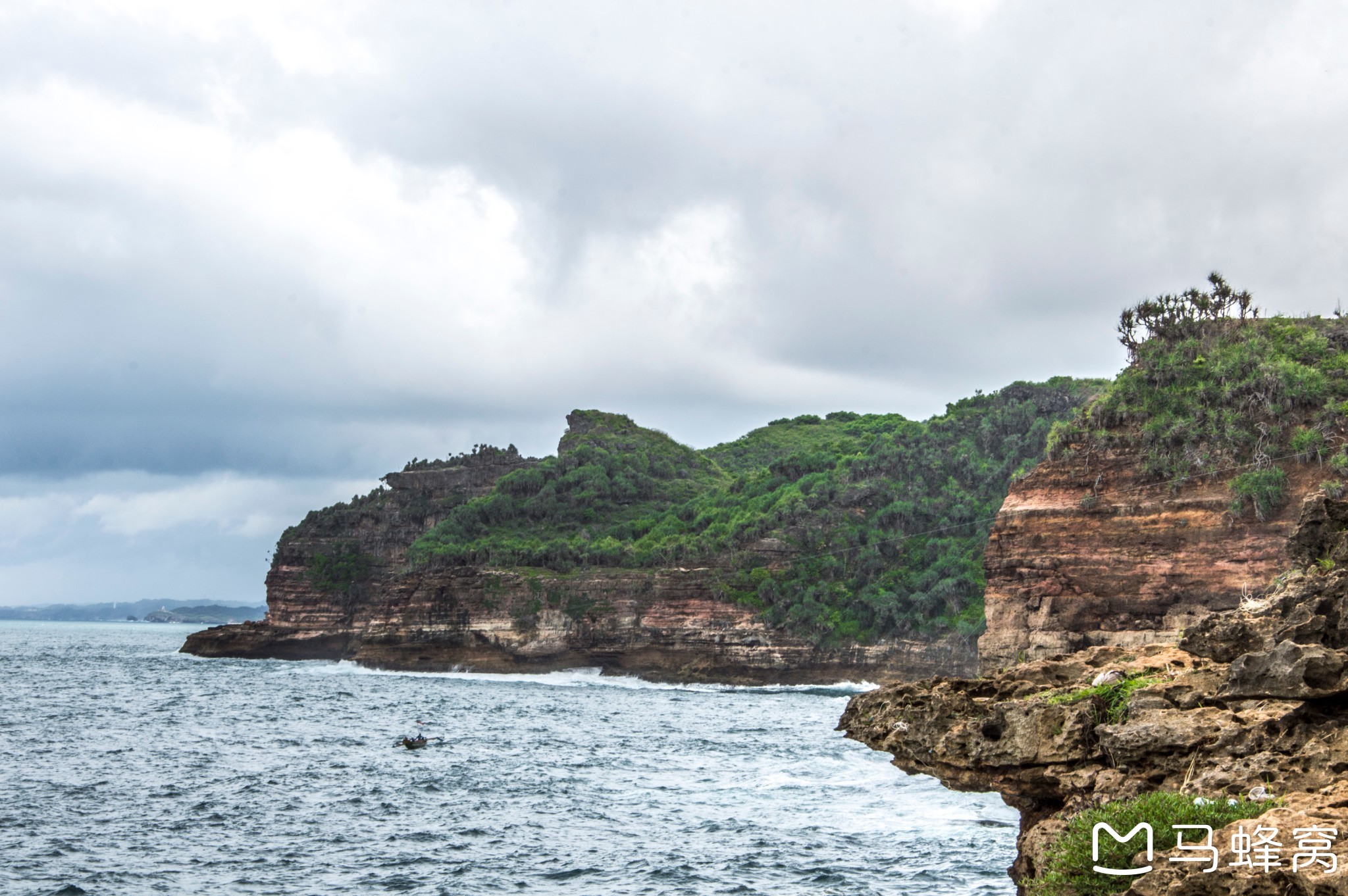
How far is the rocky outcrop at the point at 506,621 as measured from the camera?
88250 millimetres

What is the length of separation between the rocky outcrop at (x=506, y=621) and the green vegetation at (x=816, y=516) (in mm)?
2671

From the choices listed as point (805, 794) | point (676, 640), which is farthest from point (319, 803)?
point (676, 640)

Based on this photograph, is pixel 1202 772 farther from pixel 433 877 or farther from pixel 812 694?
pixel 812 694

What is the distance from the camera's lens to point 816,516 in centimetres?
10162

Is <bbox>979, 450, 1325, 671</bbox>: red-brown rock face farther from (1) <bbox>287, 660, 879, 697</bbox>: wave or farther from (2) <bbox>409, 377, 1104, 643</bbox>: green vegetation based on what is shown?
(2) <bbox>409, 377, 1104, 643</bbox>: green vegetation

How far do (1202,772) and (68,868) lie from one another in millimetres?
21978

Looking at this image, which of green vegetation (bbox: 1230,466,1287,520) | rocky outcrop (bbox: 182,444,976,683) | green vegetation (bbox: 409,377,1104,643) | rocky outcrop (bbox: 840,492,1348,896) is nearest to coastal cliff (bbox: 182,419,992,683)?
rocky outcrop (bbox: 182,444,976,683)

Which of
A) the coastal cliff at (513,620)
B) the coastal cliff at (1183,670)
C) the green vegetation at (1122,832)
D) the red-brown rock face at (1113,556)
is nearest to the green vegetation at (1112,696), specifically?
the coastal cliff at (1183,670)

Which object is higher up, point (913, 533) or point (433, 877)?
point (913, 533)

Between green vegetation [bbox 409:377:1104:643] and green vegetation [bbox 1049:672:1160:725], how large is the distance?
71.1 metres

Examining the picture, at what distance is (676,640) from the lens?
91.4m

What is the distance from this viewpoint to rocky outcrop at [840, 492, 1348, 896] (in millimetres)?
9914

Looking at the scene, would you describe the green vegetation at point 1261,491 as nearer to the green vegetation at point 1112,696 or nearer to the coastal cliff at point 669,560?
the green vegetation at point 1112,696

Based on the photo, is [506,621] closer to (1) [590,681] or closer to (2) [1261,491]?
(1) [590,681]
